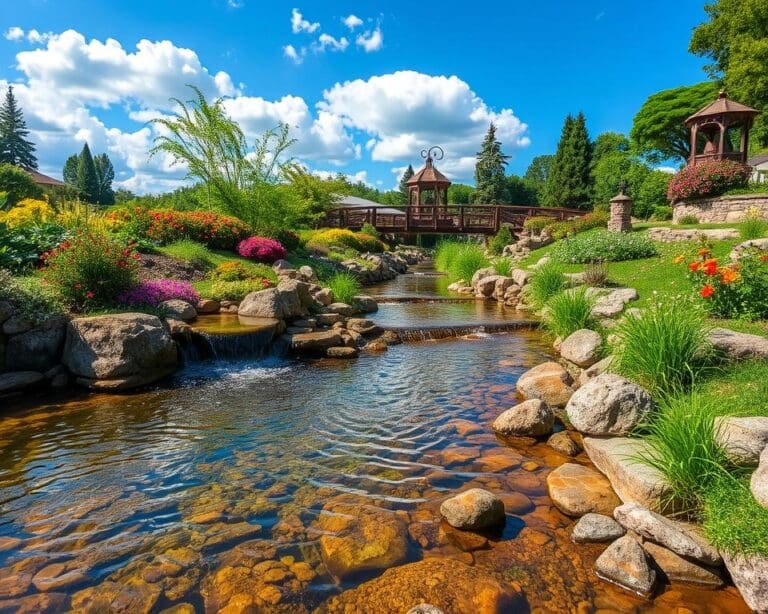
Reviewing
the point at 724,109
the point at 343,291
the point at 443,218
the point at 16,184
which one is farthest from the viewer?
the point at 16,184

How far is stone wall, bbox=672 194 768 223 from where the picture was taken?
15414 mm

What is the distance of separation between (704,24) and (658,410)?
111ft

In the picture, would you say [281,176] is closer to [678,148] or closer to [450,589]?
[450,589]

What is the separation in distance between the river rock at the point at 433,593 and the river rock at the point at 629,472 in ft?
4.30

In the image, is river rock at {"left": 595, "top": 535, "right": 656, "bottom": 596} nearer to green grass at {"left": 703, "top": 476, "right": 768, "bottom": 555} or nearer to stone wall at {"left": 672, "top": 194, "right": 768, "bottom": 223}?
green grass at {"left": 703, "top": 476, "right": 768, "bottom": 555}

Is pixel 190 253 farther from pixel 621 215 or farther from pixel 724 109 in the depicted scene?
pixel 724 109

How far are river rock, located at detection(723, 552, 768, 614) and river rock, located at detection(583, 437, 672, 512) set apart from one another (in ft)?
2.00

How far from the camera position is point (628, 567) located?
2957 millimetres

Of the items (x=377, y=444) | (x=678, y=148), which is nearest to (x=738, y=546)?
(x=377, y=444)

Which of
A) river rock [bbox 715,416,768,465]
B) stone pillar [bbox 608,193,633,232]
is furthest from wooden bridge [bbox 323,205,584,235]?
river rock [bbox 715,416,768,465]

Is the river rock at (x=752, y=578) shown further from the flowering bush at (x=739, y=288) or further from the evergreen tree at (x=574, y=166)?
the evergreen tree at (x=574, y=166)

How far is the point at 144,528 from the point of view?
348cm

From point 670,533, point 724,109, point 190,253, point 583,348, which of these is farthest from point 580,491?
point 724,109

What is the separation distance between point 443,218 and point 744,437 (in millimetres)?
26335
